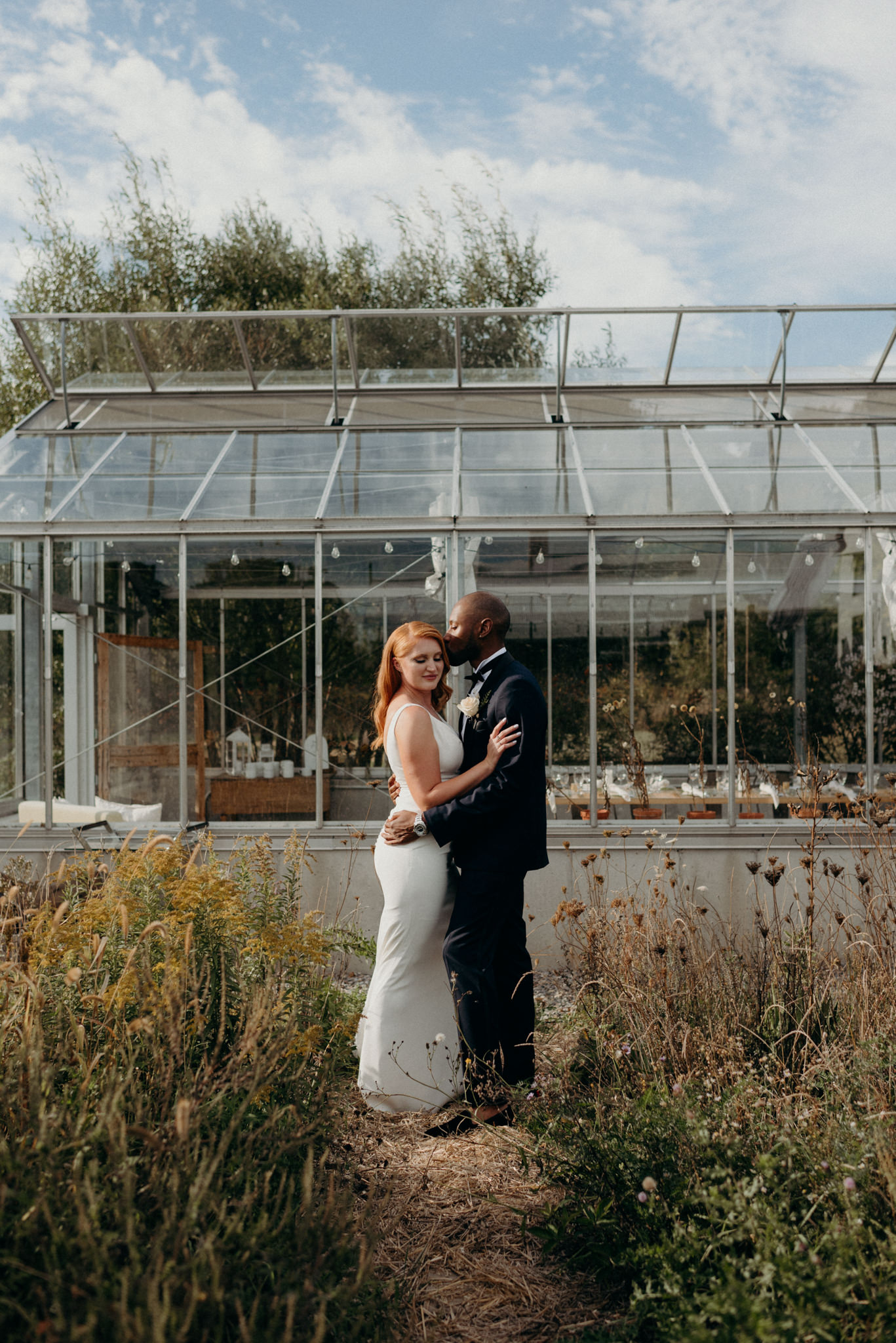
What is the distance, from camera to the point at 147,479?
26.2 ft

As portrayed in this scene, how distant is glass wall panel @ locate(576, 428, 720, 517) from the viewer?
23.7 feet

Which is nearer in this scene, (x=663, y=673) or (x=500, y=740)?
(x=500, y=740)

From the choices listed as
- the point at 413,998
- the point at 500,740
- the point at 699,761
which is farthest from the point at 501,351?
the point at 413,998

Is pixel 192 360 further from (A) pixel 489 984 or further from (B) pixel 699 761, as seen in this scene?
(A) pixel 489 984

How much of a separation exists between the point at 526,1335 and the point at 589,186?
1872 cm

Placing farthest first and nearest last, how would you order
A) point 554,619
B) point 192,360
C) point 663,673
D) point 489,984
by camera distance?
point 663,673 < point 554,619 < point 192,360 < point 489,984

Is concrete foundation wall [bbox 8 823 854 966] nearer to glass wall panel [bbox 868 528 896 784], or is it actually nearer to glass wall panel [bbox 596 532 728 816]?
glass wall panel [bbox 868 528 896 784]

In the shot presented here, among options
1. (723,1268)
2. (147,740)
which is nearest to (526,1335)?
(723,1268)

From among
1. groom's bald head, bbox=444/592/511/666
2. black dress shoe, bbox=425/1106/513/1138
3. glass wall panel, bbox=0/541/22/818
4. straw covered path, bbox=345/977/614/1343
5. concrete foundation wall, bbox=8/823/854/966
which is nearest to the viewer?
straw covered path, bbox=345/977/614/1343

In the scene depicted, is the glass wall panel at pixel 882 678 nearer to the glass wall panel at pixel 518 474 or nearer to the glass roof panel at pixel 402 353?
the glass wall panel at pixel 518 474

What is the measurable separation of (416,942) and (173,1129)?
5.32 ft

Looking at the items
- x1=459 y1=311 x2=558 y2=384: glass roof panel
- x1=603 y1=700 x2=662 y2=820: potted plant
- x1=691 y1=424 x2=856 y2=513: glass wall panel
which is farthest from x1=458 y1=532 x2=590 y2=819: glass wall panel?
x1=459 y1=311 x2=558 y2=384: glass roof panel

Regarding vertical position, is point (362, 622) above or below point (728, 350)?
below

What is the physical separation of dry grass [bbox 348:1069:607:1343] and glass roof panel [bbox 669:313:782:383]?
26.4 feet
